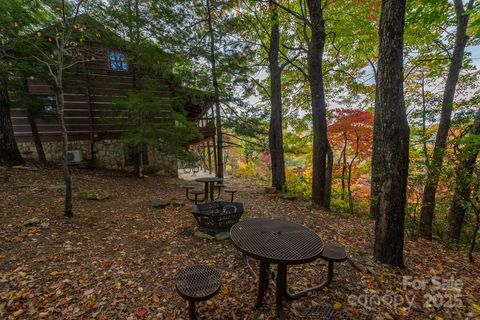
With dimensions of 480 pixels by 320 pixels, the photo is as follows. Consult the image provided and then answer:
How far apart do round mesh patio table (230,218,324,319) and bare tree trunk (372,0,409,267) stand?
4.91 feet

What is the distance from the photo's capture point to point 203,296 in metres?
1.83

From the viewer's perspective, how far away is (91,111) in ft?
32.3

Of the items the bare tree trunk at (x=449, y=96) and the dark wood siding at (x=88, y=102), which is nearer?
the bare tree trunk at (x=449, y=96)

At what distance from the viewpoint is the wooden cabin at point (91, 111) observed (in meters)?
8.91

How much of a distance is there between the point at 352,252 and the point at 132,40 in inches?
380

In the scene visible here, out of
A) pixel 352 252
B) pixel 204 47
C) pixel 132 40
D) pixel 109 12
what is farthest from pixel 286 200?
pixel 109 12

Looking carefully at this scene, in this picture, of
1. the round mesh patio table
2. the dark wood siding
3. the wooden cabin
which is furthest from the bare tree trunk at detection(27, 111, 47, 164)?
the round mesh patio table

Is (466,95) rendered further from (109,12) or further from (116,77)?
(116,77)

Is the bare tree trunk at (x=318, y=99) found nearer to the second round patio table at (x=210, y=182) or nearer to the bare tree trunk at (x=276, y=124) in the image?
the bare tree trunk at (x=276, y=124)

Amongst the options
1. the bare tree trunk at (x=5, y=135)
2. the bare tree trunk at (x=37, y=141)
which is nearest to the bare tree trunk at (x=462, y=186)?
the bare tree trunk at (x=5, y=135)

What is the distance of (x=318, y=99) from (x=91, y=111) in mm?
10102

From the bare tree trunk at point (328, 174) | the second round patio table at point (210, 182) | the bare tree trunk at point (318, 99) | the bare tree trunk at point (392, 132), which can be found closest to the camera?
the bare tree trunk at point (392, 132)

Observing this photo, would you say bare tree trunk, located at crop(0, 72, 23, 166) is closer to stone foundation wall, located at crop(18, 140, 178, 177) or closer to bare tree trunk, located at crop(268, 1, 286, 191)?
stone foundation wall, located at crop(18, 140, 178, 177)

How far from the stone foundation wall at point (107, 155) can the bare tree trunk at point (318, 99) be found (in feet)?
23.4
